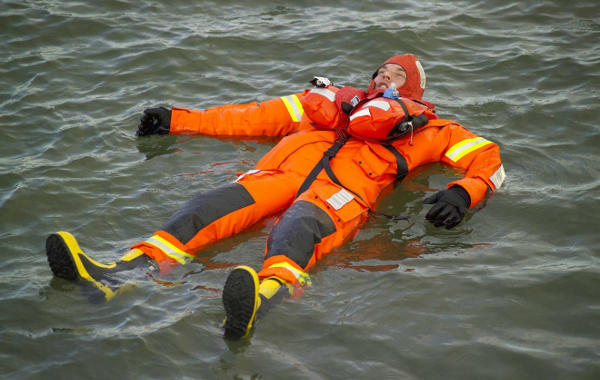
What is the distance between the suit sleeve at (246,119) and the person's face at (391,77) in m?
0.77

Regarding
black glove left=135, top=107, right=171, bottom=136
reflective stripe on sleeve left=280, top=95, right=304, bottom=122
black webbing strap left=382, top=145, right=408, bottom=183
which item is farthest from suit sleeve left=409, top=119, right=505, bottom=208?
black glove left=135, top=107, right=171, bottom=136

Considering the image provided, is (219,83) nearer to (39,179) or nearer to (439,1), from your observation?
(39,179)

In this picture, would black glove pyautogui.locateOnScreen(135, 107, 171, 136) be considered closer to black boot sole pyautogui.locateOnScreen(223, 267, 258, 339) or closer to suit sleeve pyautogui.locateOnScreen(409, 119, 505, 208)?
suit sleeve pyautogui.locateOnScreen(409, 119, 505, 208)

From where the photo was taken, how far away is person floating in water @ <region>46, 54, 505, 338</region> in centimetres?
338

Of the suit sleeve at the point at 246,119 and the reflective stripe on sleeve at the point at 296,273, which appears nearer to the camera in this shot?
the reflective stripe on sleeve at the point at 296,273

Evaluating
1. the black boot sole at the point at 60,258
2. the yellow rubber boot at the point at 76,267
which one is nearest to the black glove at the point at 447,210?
the yellow rubber boot at the point at 76,267

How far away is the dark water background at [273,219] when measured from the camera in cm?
303

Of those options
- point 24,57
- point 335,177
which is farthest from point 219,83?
point 335,177

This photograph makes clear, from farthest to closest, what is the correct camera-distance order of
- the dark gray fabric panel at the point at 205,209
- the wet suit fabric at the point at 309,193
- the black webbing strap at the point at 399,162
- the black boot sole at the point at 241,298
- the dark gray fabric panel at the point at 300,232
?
the black webbing strap at the point at 399,162
the dark gray fabric panel at the point at 205,209
the wet suit fabric at the point at 309,193
the dark gray fabric panel at the point at 300,232
the black boot sole at the point at 241,298

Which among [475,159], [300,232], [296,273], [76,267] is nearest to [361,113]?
[475,159]

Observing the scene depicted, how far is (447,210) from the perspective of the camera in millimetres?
4062

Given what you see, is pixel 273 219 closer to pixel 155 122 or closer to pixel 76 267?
pixel 76 267

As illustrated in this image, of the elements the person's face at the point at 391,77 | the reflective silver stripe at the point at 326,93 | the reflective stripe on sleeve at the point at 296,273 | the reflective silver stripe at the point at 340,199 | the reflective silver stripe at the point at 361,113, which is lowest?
the reflective stripe on sleeve at the point at 296,273

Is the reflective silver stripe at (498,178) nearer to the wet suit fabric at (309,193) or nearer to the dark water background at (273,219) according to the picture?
the wet suit fabric at (309,193)
